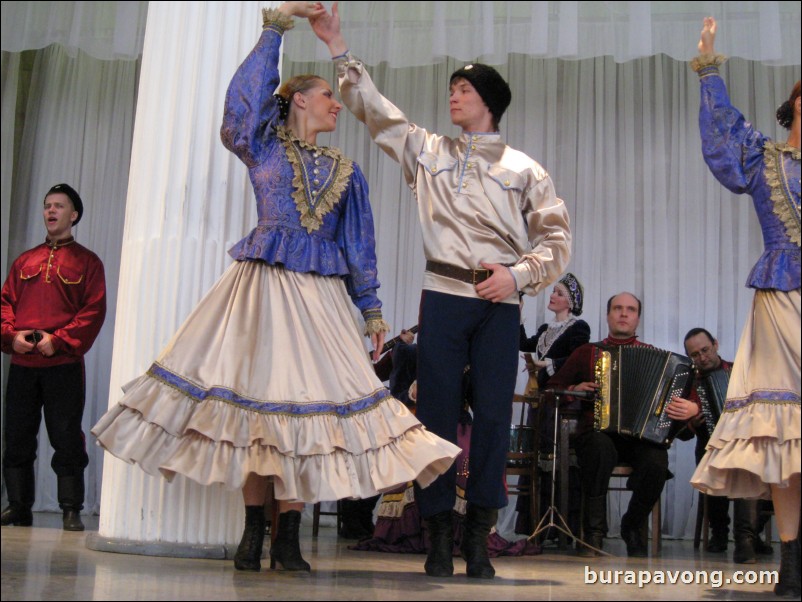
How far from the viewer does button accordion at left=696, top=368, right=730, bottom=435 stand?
4996mm

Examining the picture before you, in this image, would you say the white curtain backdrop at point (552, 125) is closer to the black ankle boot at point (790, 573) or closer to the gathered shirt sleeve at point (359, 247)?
the gathered shirt sleeve at point (359, 247)

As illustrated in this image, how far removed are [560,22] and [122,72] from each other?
3.09 m

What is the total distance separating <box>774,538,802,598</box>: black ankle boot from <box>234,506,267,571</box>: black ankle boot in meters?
1.49

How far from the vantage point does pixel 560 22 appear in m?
5.94

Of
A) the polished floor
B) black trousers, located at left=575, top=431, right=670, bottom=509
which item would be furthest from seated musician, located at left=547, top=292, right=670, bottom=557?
the polished floor

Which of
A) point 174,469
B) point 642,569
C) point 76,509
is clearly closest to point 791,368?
point 642,569

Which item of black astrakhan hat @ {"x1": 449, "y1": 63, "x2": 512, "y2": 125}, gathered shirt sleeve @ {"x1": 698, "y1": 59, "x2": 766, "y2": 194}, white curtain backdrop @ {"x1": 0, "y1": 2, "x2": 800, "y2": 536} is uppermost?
white curtain backdrop @ {"x1": 0, "y1": 2, "x2": 800, "y2": 536}

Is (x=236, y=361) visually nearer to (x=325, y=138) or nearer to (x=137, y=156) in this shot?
(x=137, y=156)

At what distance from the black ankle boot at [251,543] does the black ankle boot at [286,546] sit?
0.05 meters

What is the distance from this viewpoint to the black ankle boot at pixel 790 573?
2.81 meters

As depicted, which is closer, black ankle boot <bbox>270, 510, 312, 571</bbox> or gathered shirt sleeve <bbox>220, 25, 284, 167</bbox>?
black ankle boot <bbox>270, 510, 312, 571</bbox>

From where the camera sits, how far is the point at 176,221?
3523mm

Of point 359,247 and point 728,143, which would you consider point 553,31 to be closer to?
point 728,143

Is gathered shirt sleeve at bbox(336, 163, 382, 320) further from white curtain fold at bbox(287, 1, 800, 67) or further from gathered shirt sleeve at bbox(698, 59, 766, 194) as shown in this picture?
→ white curtain fold at bbox(287, 1, 800, 67)
